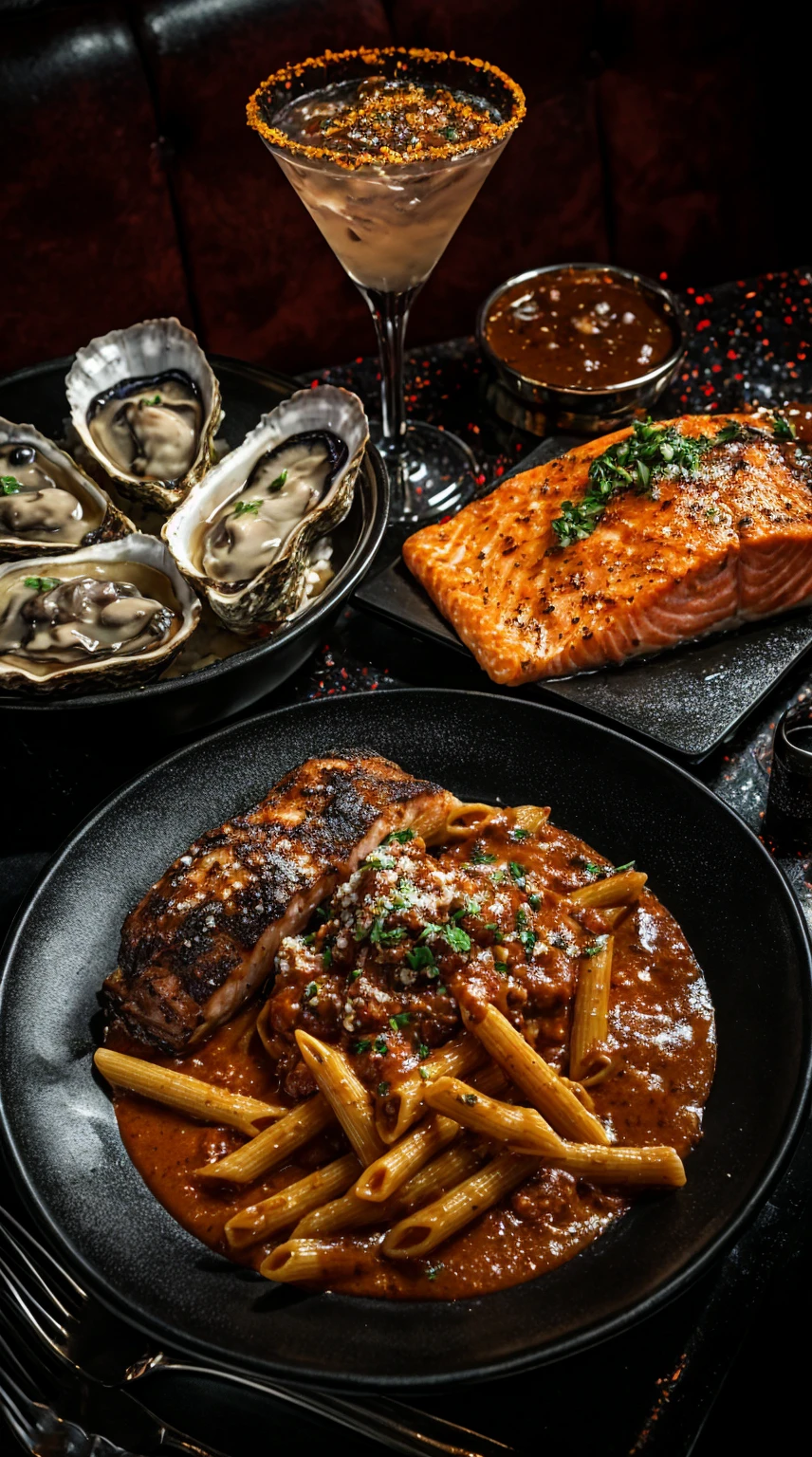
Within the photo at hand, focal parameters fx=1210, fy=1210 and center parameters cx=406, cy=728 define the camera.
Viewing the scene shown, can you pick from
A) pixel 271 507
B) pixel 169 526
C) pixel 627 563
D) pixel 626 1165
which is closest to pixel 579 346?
pixel 627 563

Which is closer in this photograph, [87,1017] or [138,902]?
[87,1017]

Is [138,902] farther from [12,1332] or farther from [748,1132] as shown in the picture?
[748,1132]

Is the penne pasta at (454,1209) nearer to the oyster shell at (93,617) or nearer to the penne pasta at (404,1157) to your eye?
the penne pasta at (404,1157)

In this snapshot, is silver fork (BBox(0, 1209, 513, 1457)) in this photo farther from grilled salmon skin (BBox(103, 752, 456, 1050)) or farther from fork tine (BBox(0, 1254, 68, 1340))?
grilled salmon skin (BBox(103, 752, 456, 1050))

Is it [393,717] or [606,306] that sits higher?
[606,306]

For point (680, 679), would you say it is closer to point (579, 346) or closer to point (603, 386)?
point (603, 386)

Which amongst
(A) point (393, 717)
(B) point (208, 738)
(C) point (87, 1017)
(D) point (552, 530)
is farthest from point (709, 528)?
(C) point (87, 1017)
